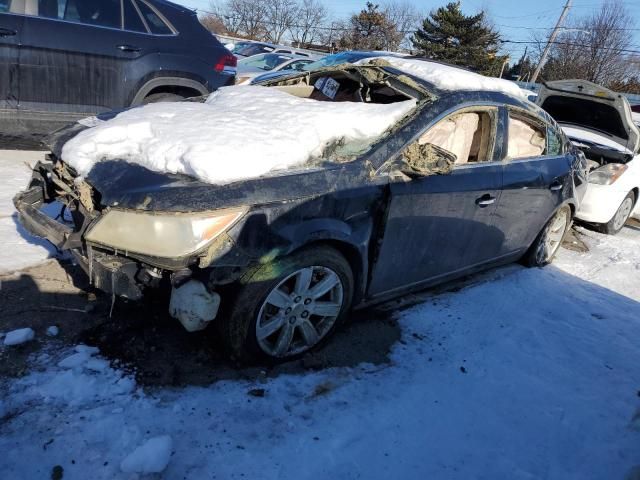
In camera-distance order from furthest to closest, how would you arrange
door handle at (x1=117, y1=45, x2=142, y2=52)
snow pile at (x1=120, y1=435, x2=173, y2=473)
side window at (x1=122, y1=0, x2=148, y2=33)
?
side window at (x1=122, y1=0, x2=148, y2=33) < door handle at (x1=117, y1=45, x2=142, y2=52) < snow pile at (x1=120, y1=435, x2=173, y2=473)

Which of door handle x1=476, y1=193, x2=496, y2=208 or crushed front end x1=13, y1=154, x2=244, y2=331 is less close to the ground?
door handle x1=476, y1=193, x2=496, y2=208

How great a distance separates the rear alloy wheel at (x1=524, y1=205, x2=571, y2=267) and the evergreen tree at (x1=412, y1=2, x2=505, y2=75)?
35555 millimetres

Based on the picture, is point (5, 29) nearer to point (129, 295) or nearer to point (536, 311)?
point (129, 295)

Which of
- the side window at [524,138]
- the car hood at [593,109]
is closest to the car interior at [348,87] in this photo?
the side window at [524,138]

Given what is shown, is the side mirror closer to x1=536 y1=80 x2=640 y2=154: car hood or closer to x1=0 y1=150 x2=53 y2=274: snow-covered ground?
x1=0 y1=150 x2=53 y2=274: snow-covered ground

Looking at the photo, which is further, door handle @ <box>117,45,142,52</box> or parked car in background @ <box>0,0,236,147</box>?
door handle @ <box>117,45,142,52</box>

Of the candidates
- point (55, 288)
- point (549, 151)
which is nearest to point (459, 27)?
point (549, 151)

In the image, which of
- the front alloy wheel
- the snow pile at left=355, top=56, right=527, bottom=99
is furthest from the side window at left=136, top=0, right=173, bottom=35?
the front alloy wheel

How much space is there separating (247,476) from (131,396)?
71 cm

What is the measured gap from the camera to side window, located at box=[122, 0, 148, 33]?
5.05 meters

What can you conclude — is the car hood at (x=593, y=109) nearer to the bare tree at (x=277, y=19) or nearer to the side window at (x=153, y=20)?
the side window at (x=153, y=20)

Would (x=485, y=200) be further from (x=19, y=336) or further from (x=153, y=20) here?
(x=153, y=20)

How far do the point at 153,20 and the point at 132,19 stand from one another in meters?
0.22

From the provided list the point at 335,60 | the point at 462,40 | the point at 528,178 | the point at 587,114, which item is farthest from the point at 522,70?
the point at 528,178
